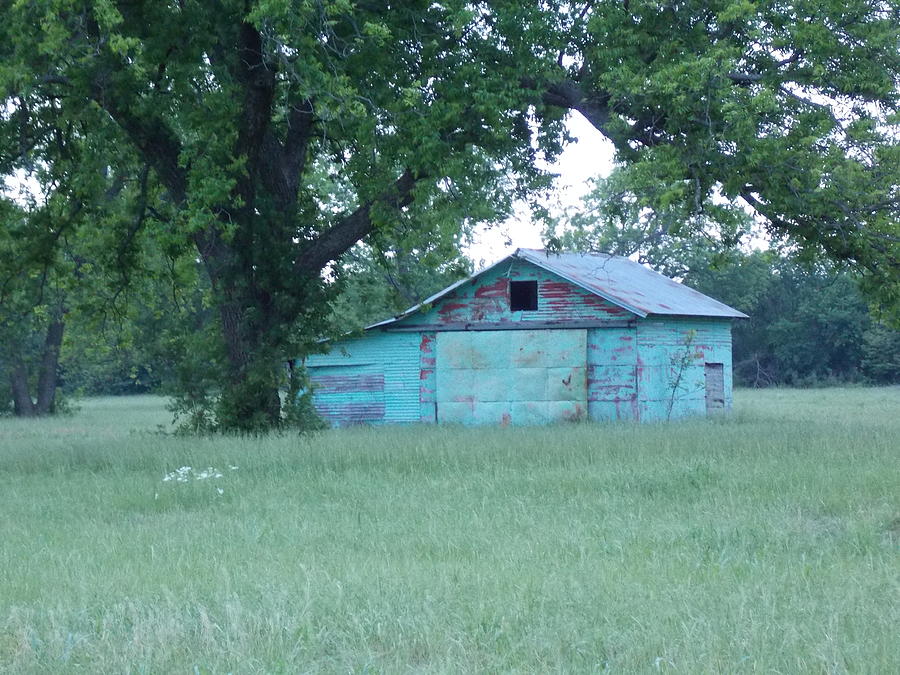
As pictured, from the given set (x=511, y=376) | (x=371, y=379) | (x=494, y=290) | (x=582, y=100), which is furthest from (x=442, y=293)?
(x=582, y=100)

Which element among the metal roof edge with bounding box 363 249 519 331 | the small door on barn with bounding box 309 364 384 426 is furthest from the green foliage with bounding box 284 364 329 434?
the small door on barn with bounding box 309 364 384 426

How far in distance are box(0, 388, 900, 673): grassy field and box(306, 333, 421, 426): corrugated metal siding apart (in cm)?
1443

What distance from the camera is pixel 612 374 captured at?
27.9 m

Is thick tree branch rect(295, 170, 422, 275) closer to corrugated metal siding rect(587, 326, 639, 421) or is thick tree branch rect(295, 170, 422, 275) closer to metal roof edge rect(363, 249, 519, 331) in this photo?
metal roof edge rect(363, 249, 519, 331)

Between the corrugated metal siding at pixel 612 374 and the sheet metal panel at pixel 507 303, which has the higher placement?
the sheet metal panel at pixel 507 303

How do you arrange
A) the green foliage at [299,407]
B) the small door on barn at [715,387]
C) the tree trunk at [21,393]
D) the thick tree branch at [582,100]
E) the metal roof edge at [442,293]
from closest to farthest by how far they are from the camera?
the thick tree branch at [582,100] < the green foliage at [299,407] < the metal roof edge at [442,293] < the small door on barn at [715,387] < the tree trunk at [21,393]

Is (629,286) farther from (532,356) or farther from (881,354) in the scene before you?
(881,354)

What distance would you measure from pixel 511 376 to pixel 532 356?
31.7 inches

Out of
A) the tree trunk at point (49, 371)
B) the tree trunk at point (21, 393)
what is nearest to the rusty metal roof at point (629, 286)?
the tree trunk at point (49, 371)

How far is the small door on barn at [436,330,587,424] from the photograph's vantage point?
92.5 ft

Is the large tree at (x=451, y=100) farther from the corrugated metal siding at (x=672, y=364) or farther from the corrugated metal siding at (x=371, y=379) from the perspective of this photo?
the corrugated metal siding at (x=371, y=379)

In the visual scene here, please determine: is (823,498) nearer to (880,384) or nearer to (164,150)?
(164,150)

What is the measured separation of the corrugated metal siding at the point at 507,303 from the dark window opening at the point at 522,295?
20cm

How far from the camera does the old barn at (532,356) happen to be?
28.0m
